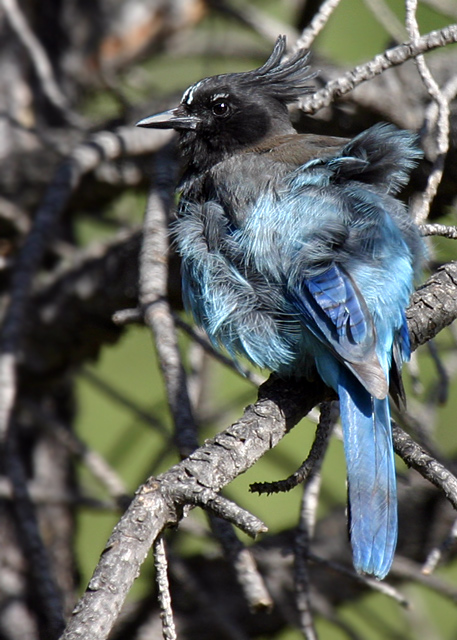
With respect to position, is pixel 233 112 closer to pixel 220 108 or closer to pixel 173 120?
pixel 220 108

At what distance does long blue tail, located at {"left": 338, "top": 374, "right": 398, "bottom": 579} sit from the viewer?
2016 mm

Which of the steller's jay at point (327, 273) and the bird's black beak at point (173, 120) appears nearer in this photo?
the steller's jay at point (327, 273)

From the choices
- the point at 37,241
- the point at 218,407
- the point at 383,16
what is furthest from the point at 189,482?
the point at 218,407

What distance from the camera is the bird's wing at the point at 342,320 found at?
2139mm

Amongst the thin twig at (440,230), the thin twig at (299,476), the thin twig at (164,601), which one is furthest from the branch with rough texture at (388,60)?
the thin twig at (164,601)

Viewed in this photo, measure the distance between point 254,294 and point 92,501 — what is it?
3.38 ft

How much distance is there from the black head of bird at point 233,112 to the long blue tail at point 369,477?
3.78 ft

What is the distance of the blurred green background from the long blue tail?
1.32 metres

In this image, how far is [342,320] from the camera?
2219 mm

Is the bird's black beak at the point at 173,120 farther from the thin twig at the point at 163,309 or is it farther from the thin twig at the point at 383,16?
the thin twig at the point at 383,16

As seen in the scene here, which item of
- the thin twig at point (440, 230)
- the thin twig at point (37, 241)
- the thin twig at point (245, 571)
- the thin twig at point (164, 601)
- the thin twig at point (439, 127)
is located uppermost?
the thin twig at point (37, 241)

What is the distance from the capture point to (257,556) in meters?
3.12

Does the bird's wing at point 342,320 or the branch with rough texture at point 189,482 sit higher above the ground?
the bird's wing at point 342,320

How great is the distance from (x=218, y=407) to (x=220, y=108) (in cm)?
139
